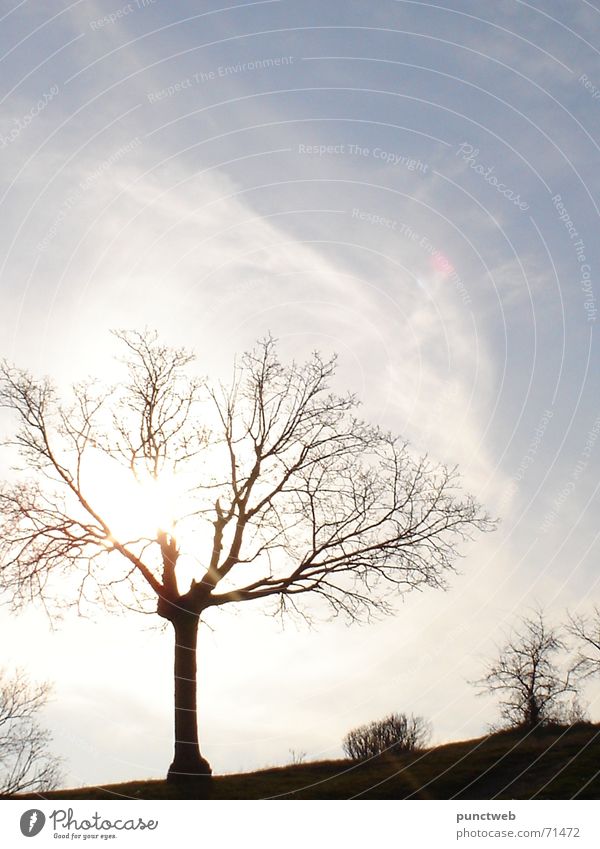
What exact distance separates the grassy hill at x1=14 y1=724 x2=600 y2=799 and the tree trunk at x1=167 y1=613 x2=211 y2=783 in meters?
0.55

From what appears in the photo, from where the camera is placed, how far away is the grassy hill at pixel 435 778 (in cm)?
1806

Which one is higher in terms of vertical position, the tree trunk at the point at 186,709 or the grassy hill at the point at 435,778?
the tree trunk at the point at 186,709

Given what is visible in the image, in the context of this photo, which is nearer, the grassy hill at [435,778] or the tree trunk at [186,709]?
the grassy hill at [435,778]

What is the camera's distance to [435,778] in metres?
19.0

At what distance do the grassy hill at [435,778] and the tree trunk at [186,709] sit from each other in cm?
55

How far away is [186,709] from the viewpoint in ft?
64.5

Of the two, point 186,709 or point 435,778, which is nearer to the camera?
point 435,778

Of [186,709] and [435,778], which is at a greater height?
[186,709]

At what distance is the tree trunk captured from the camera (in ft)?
62.1

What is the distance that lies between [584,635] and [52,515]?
43.0m

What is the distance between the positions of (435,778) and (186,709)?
7.00 metres

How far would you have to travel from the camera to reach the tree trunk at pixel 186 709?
62.1 feet
